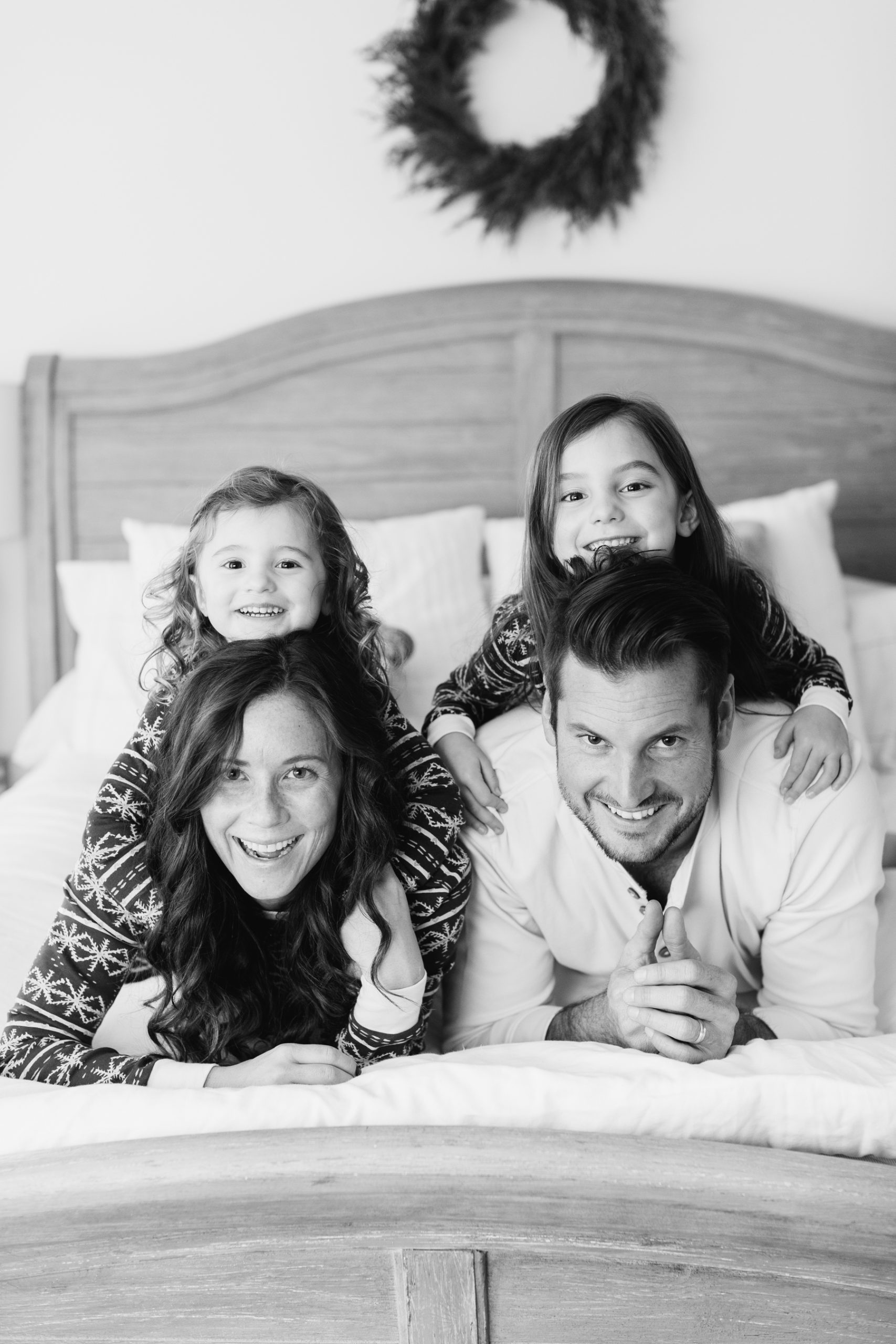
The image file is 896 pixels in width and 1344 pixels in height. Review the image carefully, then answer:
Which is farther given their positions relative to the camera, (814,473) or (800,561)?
(814,473)

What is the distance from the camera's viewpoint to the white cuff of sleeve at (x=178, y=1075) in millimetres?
1222

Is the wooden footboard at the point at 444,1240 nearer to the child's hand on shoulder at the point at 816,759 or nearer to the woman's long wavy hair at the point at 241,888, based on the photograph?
the woman's long wavy hair at the point at 241,888

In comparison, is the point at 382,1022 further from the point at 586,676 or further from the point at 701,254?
the point at 701,254

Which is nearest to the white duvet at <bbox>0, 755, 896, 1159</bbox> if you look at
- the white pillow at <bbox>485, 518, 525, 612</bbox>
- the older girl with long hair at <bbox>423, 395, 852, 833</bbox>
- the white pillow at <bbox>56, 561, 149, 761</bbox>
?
the older girl with long hair at <bbox>423, 395, 852, 833</bbox>

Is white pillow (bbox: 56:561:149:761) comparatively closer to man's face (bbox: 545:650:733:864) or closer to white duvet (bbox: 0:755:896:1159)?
man's face (bbox: 545:650:733:864)

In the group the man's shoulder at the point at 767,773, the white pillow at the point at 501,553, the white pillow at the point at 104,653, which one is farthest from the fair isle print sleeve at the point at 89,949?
the white pillow at the point at 501,553

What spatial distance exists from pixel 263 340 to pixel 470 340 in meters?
0.50

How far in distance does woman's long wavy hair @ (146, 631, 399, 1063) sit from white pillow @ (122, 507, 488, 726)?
3.05ft

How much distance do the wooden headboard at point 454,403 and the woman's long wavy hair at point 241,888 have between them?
61.0 inches

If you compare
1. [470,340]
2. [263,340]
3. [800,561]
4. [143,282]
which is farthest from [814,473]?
[143,282]

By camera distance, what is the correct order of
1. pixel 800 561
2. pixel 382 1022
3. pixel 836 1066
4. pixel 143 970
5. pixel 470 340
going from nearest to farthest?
pixel 836 1066 < pixel 382 1022 < pixel 143 970 < pixel 800 561 < pixel 470 340

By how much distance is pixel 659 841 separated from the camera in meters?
1.38

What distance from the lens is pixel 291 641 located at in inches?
54.1

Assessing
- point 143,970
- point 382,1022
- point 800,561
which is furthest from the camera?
point 800,561
